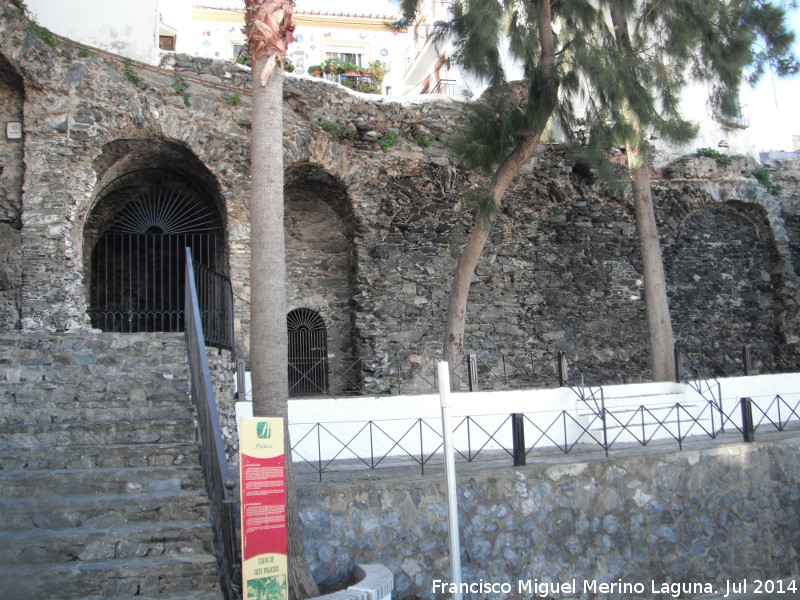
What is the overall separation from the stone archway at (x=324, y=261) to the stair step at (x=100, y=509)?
320 inches

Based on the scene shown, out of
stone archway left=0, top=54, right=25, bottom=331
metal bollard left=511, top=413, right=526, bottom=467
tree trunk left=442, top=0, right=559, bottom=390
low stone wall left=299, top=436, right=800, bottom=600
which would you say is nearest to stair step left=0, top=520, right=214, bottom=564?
low stone wall left=299, top=436, right=800, bottom=600

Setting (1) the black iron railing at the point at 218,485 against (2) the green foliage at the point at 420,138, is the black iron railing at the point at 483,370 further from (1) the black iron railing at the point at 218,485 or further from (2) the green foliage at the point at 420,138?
(1) the black iron railing at the point at 218,485

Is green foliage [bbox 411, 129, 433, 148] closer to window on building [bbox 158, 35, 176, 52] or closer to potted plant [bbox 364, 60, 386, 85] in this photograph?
potted plant [bbox 364, 60, 386, 85]

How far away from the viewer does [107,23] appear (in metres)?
11.7

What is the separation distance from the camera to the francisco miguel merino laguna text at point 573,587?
664 centimetres

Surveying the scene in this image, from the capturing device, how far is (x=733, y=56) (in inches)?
470

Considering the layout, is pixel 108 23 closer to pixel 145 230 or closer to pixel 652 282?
pixel 145 230

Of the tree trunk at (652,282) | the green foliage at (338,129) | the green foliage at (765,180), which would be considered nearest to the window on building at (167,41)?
the green foliage at (338,129)

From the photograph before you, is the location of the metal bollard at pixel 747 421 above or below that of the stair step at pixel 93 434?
below

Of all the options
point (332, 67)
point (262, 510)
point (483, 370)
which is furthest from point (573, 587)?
point (332, 67)

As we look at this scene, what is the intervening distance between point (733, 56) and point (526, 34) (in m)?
3.41

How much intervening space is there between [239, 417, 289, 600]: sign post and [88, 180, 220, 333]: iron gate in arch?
310 inches

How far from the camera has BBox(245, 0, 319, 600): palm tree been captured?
5.59 meters

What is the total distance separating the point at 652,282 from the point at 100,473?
9.74 metres
